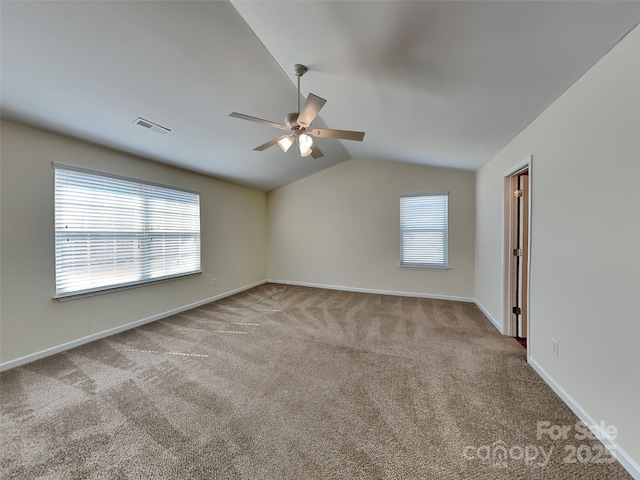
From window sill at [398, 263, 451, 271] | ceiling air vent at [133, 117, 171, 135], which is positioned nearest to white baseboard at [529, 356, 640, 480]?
window sill at [398, 263, 451, 271]

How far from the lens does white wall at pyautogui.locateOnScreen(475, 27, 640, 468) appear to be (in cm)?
135

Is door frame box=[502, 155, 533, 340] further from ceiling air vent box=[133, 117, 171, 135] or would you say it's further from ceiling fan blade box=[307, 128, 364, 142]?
ceiling air vent box=[133, 117, 171, 135]

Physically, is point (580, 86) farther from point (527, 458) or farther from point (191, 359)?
point (191, 359)

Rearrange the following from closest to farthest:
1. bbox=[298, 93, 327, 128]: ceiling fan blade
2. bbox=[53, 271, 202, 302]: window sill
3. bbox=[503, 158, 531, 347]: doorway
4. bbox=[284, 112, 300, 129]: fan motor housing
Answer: bbox=[298, 93, 327, 128]: ceiling fan blade → bbox=[284, 112, 300, 129]: fan motor housing → bbox=[53, 271, 202, 302]: window sill → bbox=[503, 158, 531, 347]: doorway

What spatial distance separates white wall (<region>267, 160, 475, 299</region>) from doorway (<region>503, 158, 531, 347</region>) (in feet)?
4.98

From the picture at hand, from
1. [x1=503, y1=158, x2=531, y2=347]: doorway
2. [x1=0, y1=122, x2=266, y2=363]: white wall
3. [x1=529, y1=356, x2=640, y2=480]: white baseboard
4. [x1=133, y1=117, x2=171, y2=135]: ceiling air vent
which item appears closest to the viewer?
[x1=529, y1=356, x2=640, y2=480]: white baseboard

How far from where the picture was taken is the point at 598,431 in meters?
1.56

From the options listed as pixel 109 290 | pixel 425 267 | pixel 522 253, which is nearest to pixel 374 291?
pixel 425 267

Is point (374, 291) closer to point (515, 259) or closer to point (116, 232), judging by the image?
point (515, 259)

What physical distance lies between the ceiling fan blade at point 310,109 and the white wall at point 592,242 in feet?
5.87

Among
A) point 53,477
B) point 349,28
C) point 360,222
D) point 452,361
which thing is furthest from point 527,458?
point 360,222

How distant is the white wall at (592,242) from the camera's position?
1.35 meters

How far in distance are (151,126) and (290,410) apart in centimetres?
323

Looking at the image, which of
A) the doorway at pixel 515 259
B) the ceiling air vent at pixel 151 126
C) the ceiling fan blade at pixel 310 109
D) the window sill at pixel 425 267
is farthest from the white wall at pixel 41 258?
the doorway at pixel 515 259
